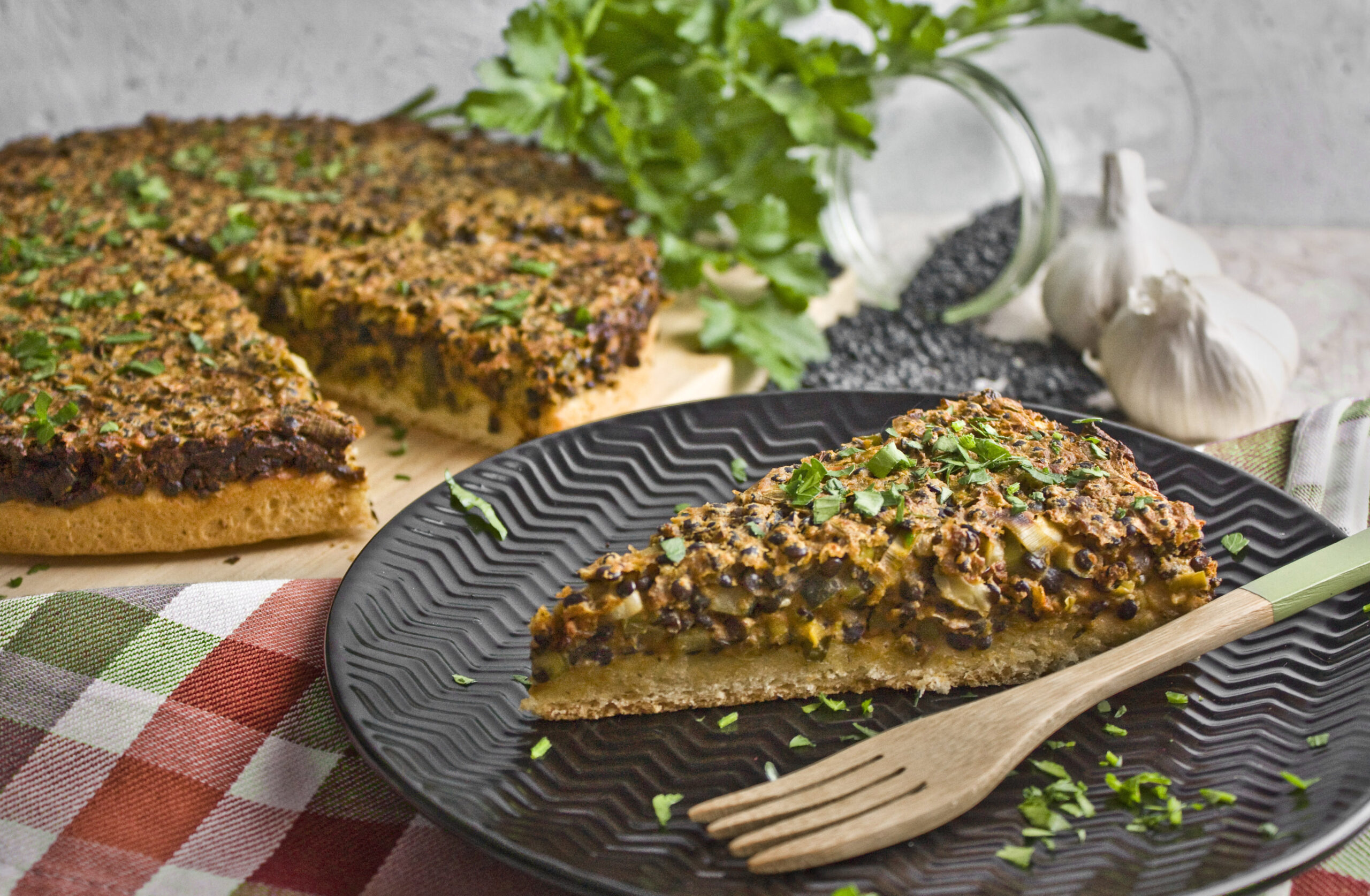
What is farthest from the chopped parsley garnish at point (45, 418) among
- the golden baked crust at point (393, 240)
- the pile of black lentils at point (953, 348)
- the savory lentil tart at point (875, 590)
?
the pile of black lentils at point (953, 348)

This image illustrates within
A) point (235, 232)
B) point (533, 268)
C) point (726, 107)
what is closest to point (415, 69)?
point (235, 232)

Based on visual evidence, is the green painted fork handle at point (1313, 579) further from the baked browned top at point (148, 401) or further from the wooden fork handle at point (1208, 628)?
the baked browned top at point (148, 401)

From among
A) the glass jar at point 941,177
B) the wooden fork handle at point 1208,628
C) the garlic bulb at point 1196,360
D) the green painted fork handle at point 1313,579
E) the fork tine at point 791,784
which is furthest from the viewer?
the glass jar at point 941,177

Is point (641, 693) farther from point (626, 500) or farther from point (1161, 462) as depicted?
point (1161, 462)

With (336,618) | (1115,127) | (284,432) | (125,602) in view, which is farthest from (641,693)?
(1115,127)

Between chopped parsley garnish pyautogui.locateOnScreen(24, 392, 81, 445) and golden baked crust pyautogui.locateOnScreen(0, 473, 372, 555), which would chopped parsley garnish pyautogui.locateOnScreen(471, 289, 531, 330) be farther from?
chopped parsley garnish pyautogui.locateOnScreen(24, 392, 81, 445)

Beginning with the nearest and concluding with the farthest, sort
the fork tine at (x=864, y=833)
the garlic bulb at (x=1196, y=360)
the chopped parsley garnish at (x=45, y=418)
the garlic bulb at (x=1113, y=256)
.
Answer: the fork tine at (x=864, y=833) → the chopped parsley garnish at (x=45, y=418) → the garlic bulb at (x=1196, y=360) → the garlic bulb at (x=1113, y=256)

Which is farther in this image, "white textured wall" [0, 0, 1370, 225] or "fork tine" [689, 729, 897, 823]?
"white textured wall" [0, 0, 1370, 225]

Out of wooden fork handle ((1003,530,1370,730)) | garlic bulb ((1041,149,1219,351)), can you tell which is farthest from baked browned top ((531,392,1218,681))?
garlic bulb ((1041,149,1219,351))
